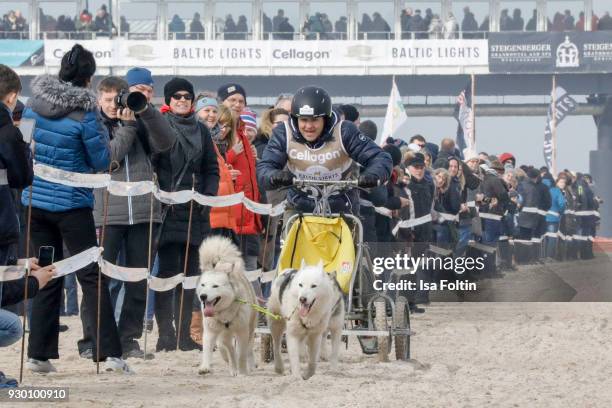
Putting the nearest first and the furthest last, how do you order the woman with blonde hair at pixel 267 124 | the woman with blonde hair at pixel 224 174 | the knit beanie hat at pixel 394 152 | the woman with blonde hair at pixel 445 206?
1. the woman with blonde hair at pixel 224 174
2. the woman with blonde hair at pixel 267 124
3. the knit beanie hat at pixel 394 152
4. the woman with blonde hair at pixel 445 206

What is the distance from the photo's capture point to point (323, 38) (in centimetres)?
6259

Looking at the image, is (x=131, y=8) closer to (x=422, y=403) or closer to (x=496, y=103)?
(x=496, y=103)

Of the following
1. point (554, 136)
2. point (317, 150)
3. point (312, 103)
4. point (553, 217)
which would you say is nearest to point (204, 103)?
point (317, 150)

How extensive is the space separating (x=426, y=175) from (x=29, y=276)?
407 inches

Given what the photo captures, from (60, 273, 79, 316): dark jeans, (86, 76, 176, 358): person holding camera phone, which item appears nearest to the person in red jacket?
(86, 76, 176, 358): person holding camera phone

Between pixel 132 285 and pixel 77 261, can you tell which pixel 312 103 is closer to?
pixel 132 285

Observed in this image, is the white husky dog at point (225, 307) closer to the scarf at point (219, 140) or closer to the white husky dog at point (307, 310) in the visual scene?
the white husky dog at point (307, 310)

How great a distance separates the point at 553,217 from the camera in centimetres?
2772

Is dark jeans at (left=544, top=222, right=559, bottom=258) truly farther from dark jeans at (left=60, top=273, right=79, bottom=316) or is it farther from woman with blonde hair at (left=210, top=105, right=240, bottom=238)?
woman with blonde hair at (left=210, top=105, right=240, bottom=238)

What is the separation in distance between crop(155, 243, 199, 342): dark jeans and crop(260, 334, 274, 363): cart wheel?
0.80 metres

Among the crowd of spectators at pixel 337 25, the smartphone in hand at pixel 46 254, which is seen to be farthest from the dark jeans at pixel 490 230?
the crowd of spectators at pixel 337 25

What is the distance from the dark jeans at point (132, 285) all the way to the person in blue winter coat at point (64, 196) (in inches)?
47.6

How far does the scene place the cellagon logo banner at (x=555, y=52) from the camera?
196 feet

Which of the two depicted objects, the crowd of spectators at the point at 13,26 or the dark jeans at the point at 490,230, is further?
the crowd of spectators at the point at 13,26
